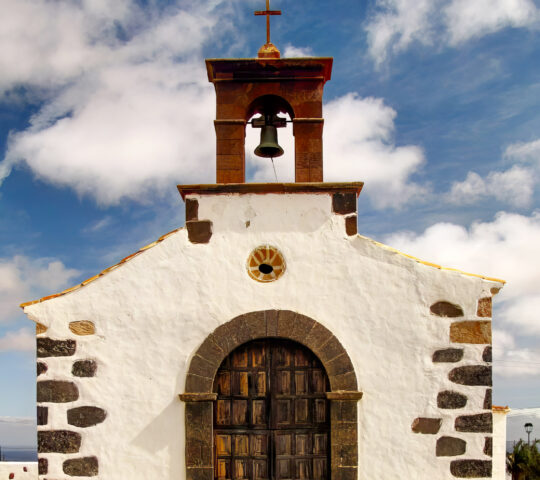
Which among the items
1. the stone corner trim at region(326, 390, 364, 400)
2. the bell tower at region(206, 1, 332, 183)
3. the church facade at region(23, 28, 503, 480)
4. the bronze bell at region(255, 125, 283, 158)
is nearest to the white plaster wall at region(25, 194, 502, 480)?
the church facade at region(23, 28, 503, 480)

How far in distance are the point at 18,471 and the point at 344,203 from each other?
8.81 m

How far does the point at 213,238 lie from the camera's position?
6.02 m

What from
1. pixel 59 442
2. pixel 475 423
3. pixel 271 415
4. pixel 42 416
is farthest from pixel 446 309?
pixel 42 416

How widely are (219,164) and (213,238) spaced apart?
0.88 m

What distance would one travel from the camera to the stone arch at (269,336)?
5.70 meters

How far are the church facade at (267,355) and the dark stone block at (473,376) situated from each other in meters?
0.01

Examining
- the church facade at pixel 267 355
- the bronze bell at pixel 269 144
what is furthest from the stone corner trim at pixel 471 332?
the bronze bell at pixel 269 144

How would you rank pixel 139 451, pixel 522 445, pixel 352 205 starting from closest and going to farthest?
1. pixel 139 451
2. pixel 352 205
3. pixel 522 445

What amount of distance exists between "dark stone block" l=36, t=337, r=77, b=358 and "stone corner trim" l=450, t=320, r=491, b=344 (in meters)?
3.91

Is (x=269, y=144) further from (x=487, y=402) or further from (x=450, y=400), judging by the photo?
(x=487, y=402)

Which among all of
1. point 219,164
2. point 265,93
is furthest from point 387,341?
point 265,93

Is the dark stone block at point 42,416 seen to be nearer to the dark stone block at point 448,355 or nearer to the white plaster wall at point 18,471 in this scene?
the dark stone block at point 448,355

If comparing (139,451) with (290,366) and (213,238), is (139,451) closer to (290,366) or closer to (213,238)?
(290,366)

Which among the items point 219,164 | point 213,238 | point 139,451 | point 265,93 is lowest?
point 139,451
